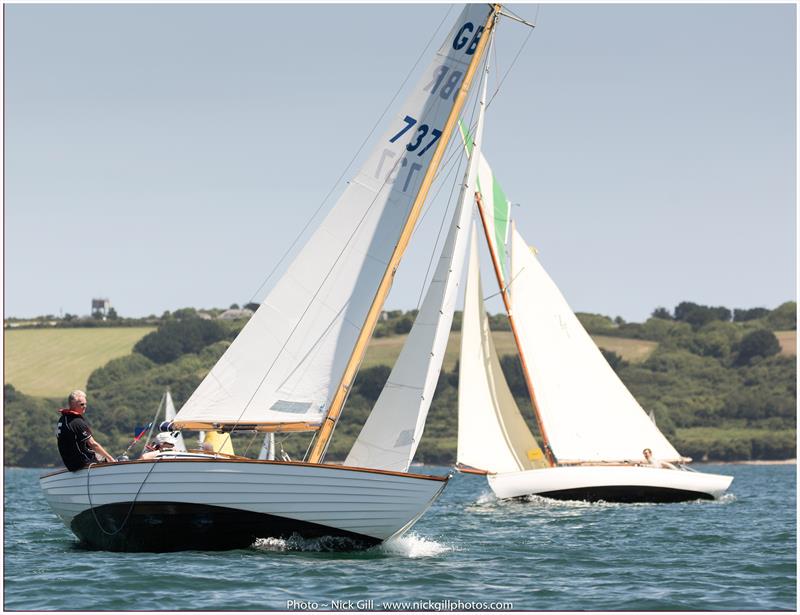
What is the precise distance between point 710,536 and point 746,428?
116 m

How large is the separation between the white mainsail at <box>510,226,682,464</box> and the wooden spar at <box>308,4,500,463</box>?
51.8 ft

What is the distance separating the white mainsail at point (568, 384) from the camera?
39.0 m

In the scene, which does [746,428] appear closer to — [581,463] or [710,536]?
[581,463]

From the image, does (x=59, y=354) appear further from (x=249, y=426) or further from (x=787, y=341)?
(x=249, y=426)

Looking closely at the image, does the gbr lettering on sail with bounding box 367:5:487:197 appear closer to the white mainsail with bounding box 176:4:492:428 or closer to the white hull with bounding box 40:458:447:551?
the white mainsail with bounding box 176:4:492:428

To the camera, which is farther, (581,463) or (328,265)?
(581,463)

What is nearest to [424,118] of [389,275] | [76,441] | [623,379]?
[389,275]

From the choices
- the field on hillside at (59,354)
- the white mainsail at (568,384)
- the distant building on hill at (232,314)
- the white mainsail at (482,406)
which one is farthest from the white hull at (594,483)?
the distant building on hill at (232,314)

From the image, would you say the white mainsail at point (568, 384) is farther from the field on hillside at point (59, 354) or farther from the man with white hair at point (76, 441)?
the field on hillside at point (59, 354)

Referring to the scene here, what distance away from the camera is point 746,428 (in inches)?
5413

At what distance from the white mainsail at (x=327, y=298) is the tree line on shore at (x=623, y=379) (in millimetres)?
84043

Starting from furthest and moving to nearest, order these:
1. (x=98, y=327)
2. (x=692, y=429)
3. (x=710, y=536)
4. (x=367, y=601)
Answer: (x=98, y=327) < (x=692, y=429) < (x=710, y=536) < (x=367, y=601)

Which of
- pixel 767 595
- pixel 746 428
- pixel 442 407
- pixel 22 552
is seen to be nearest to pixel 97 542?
pixel 22 552

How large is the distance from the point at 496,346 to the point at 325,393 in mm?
114288
